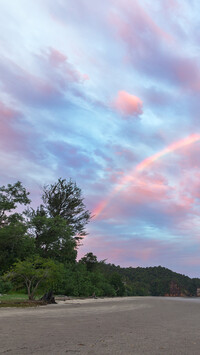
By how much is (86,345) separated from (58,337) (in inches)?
55.3

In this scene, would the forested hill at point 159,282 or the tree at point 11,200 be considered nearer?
the tree at point 11,200

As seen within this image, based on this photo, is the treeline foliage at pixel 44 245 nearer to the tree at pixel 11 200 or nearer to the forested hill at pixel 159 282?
the tree at pixel 11 200

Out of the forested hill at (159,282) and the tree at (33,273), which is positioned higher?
the forested hill at (159,282)

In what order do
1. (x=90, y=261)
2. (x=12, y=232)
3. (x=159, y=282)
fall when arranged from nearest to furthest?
(x=12, y=232) → (x=90, y=261) → (x=159, y=282)

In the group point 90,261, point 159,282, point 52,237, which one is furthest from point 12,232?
point 159,282

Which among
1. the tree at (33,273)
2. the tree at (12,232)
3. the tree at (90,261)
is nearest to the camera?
the tree at (33,273)

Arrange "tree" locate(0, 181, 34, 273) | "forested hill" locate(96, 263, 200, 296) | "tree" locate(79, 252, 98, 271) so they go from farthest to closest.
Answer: "forested hill" locate(96, 263, 200, 296)
"tree" locate(79, 252, 98, 271)
"tree" locate(0, 181, 34, 273)

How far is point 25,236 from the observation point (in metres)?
34.2

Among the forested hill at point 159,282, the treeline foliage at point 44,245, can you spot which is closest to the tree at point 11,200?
the treeline foliage at point 44,245

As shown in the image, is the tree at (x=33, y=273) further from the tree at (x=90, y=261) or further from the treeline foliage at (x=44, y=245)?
the tree at (x=90, y=261)

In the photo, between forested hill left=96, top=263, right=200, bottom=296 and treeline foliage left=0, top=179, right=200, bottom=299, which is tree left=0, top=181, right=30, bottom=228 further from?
forested hill left=96, top=263, right=200, bottom=296

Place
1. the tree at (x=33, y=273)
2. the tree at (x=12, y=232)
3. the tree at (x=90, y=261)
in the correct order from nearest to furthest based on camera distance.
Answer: the tree at (x=33, y=273) < the tree at (x=12, y=232) < the tree at (x=90, y=261)

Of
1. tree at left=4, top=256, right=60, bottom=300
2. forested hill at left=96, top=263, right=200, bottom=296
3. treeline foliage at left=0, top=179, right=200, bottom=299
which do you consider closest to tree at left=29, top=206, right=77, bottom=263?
treeline foliage at left=0, top=179, right=200, bottom=299

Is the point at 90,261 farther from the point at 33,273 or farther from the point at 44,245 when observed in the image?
the point at 33,273
